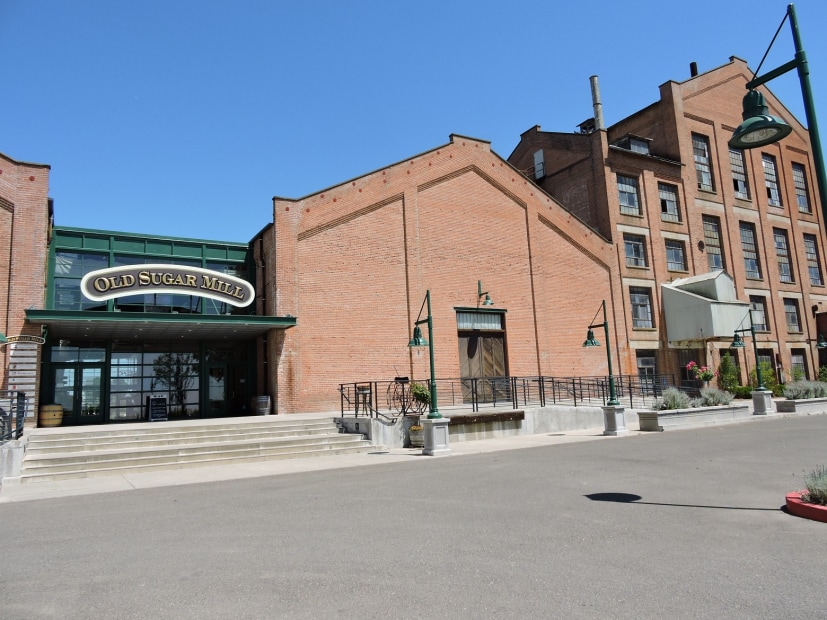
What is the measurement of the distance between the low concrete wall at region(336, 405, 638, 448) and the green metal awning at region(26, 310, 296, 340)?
14.4ft

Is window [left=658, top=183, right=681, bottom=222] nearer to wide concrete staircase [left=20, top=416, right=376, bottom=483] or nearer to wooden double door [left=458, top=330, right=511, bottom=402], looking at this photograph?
wooden double door [left=458, top=330, right=511, bottom=402]

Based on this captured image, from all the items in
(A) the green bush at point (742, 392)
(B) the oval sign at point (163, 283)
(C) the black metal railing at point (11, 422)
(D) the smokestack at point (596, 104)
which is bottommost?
(A) the green bush at point (742, 392)

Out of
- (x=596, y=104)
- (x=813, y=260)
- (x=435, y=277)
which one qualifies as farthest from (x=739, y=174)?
(x=435, y=277)

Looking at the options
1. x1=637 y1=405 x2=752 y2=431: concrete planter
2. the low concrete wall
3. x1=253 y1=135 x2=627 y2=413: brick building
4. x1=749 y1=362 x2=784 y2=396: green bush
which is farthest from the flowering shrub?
the low concrete wall

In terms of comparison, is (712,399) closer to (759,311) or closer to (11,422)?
(759,311)

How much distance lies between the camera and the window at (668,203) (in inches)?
1283

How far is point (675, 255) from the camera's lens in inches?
1293

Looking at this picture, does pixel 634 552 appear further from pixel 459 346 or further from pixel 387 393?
pixel 459 346

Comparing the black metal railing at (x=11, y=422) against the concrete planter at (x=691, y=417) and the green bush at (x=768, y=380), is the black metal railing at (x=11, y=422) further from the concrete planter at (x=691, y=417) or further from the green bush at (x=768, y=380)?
the green bush at (x=768, y=380)

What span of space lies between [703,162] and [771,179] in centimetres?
679

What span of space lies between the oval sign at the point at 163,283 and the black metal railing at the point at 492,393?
4.84m

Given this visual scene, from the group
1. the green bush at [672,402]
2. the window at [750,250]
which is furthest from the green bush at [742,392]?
the green bush at [672,402]

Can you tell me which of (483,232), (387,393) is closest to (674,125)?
(483,232)

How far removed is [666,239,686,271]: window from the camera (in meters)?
32.5
